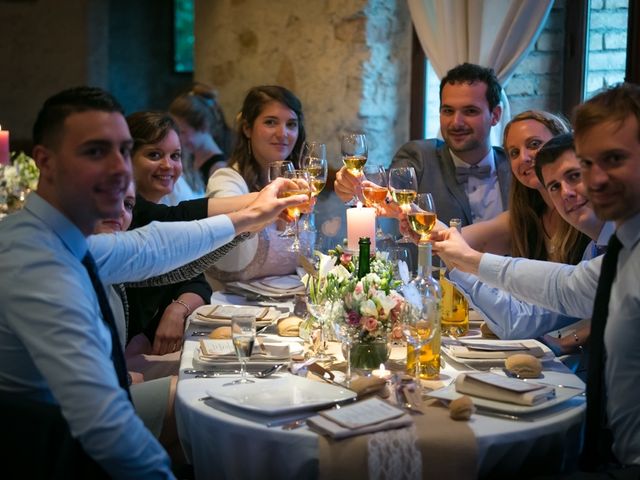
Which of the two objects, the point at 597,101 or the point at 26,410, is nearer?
the point at 26,410

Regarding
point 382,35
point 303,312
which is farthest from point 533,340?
point 382,35

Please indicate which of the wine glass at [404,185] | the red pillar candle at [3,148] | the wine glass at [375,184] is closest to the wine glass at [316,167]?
the wine glass at [375,184]

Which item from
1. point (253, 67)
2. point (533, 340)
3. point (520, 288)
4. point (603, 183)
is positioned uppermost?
point (253, 67)

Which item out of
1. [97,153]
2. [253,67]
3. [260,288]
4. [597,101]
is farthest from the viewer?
[253,67]

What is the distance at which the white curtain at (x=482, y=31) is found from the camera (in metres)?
4.69

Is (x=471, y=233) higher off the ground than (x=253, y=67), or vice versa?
(x=253, y=67)

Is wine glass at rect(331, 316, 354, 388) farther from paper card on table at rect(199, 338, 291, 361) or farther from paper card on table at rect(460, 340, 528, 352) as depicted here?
paper card on table at rect(460, 340, 528, 352)

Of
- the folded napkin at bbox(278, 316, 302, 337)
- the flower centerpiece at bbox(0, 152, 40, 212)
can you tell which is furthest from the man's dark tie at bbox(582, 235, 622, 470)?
the flower centerpiece at bbox(0, 152, 40, 212)

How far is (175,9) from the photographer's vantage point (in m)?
10.6

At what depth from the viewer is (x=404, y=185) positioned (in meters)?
2.68

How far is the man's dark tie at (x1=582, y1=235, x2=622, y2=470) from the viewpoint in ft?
6.55

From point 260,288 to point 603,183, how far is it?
1.61 meters

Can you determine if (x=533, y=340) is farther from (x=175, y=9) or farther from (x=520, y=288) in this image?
(x=175, y=9)

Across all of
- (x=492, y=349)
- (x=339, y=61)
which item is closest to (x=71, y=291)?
(x=492, y=349)
